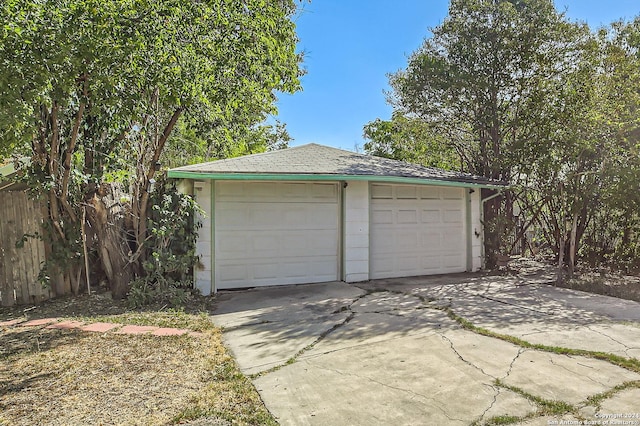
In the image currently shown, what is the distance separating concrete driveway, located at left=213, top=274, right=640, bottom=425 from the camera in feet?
9.01

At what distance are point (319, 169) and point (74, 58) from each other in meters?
4.42

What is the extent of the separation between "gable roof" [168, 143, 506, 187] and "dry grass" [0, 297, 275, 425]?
108 inches

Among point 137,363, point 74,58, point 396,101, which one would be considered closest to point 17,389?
point 137,363

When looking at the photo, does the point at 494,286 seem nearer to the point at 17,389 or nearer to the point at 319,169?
Answer: the point at 319,169

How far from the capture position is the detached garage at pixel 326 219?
7039mm

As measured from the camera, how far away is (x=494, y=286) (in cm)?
743

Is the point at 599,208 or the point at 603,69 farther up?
the point at 603,69

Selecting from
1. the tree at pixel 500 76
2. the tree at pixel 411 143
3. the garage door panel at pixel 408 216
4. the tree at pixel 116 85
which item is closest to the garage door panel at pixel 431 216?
the garage door panel at pixel 408 216

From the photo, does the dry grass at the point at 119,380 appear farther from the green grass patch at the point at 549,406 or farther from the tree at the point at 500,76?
the tree at the point at 500,76

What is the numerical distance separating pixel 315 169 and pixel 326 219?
1.07m

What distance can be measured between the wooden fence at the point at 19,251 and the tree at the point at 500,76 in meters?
9.15

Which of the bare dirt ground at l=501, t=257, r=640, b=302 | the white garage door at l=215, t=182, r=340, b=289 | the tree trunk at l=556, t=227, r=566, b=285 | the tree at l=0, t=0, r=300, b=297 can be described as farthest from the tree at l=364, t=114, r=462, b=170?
the tree at l=0, t=0, r=300, b=297

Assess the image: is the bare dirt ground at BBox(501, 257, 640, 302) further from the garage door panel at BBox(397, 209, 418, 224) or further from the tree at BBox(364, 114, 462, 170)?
the tree at BBox(364, 114, 462, 170)

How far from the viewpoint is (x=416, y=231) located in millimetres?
8602
